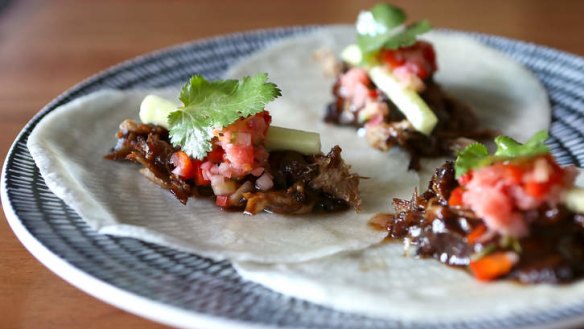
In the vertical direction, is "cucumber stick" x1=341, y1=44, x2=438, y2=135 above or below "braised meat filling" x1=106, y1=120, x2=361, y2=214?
above

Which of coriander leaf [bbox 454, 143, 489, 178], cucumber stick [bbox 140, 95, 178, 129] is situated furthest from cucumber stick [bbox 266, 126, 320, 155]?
coriander leaf [bbox 454, 143, 489, 178]

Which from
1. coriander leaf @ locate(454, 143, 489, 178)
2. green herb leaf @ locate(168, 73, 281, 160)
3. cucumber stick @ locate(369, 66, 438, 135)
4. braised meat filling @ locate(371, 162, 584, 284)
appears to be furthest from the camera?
cucumber stick @ locate(369, 66, 438, 135)

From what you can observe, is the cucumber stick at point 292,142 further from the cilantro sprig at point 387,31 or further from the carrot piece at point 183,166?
the cilantro sprig at point 387,31

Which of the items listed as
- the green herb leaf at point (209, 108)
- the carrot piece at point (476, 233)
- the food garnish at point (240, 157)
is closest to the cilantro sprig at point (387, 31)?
the food garnish at point (240, 157)

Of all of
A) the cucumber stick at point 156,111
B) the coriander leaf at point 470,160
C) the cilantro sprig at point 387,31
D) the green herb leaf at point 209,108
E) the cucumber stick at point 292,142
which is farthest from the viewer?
the cilantro sprig at point 387,31

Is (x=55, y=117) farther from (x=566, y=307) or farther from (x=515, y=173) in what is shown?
(x=566, y=307)

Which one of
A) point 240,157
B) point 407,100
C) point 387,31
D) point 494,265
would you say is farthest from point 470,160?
point 387,31

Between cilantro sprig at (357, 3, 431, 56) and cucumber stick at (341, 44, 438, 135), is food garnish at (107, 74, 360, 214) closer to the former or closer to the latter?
cucumber stick at (341, 44, 438, 135)

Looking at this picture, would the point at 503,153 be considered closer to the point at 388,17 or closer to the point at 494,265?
the point at 494,265

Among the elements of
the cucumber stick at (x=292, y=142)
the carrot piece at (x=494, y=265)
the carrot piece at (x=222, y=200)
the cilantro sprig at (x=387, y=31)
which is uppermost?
the cilantro sprig at (x=387, y=31)
